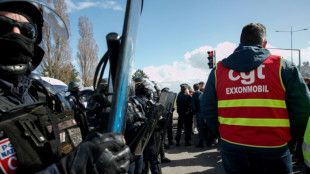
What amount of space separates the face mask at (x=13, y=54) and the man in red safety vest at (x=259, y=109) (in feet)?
5.81

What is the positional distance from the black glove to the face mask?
0.62 metres

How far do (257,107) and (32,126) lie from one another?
181 centimetres

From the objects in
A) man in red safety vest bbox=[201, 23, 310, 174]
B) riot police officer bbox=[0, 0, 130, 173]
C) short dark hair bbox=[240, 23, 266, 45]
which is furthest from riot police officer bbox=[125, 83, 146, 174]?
short dark hair bbox=[240, 23, 266, 45]

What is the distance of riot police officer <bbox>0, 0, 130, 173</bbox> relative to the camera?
83 cm

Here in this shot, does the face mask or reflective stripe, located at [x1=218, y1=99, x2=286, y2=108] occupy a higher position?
the face mask

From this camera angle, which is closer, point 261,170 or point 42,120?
point 42,120

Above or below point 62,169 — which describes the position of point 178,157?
below

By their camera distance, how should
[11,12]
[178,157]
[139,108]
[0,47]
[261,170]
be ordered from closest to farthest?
1. [0,47]
2. [11,12]
3. [261,170]
4. [139,108]
5. [178,157]

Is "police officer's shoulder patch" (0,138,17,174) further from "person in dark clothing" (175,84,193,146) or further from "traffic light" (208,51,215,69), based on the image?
"traffic light" (208,51,215,69)

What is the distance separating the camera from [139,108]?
3.62m

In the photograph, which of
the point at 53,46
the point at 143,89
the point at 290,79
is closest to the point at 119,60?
the point at 290,79

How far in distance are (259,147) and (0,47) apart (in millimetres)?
2104

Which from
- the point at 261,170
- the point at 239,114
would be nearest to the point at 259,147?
the point at 261,170

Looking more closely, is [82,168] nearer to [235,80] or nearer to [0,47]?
[0,47]
